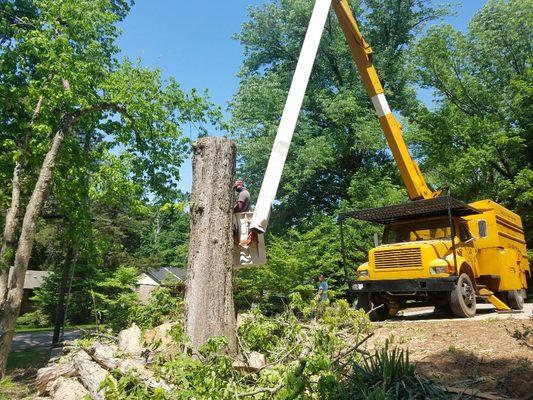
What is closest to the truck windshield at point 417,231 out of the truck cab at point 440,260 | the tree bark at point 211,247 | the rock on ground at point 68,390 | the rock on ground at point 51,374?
the truck cab at point 440,260

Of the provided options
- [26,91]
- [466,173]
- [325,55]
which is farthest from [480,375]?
[325,55]

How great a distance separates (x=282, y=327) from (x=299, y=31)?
23741 mm

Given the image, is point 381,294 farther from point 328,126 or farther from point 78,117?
point 328,126

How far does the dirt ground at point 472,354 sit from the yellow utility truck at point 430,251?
1.25 m

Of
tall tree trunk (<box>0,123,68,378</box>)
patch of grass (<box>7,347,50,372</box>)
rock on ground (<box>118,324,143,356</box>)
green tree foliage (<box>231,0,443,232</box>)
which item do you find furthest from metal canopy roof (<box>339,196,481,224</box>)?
green tree foliage (<box>231,0,443,232</box>)

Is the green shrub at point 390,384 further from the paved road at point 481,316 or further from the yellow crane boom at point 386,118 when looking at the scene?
the yellow crane boom at point 386,118

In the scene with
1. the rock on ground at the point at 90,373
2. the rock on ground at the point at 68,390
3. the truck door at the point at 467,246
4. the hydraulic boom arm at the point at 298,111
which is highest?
the hydraulic boom arm at the point at 298,111

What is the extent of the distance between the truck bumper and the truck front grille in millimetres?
393

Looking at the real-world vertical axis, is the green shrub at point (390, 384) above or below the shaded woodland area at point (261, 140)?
below

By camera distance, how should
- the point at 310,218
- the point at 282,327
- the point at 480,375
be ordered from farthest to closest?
the point at 310,218 → the point at 282,327 → the point at 480,375

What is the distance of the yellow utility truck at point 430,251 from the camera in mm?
9828

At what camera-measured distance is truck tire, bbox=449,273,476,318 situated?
9.49 meters

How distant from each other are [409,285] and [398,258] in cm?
71

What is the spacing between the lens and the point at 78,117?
11.3 metres
